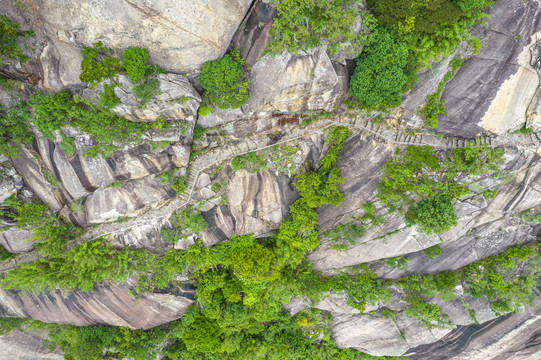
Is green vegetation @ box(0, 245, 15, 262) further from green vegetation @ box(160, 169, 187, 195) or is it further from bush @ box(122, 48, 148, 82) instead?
bush @ box(122, 48, 148, 82)

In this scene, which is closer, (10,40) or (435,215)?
(10,40)

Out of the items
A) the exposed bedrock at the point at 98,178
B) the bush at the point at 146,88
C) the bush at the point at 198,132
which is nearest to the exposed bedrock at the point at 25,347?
the exposed bedrock at the point at 98,178

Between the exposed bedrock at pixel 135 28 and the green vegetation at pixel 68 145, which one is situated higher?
the exposed bedrock at pixel 135 28

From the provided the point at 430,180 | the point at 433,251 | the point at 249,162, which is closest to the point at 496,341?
the point at 433,251

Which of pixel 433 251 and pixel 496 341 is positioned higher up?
pixel 433 251

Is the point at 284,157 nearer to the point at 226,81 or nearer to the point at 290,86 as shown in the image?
the point at 290,86

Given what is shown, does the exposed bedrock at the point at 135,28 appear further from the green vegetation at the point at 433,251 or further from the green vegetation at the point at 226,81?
the green vegetation at the point at 433,251
